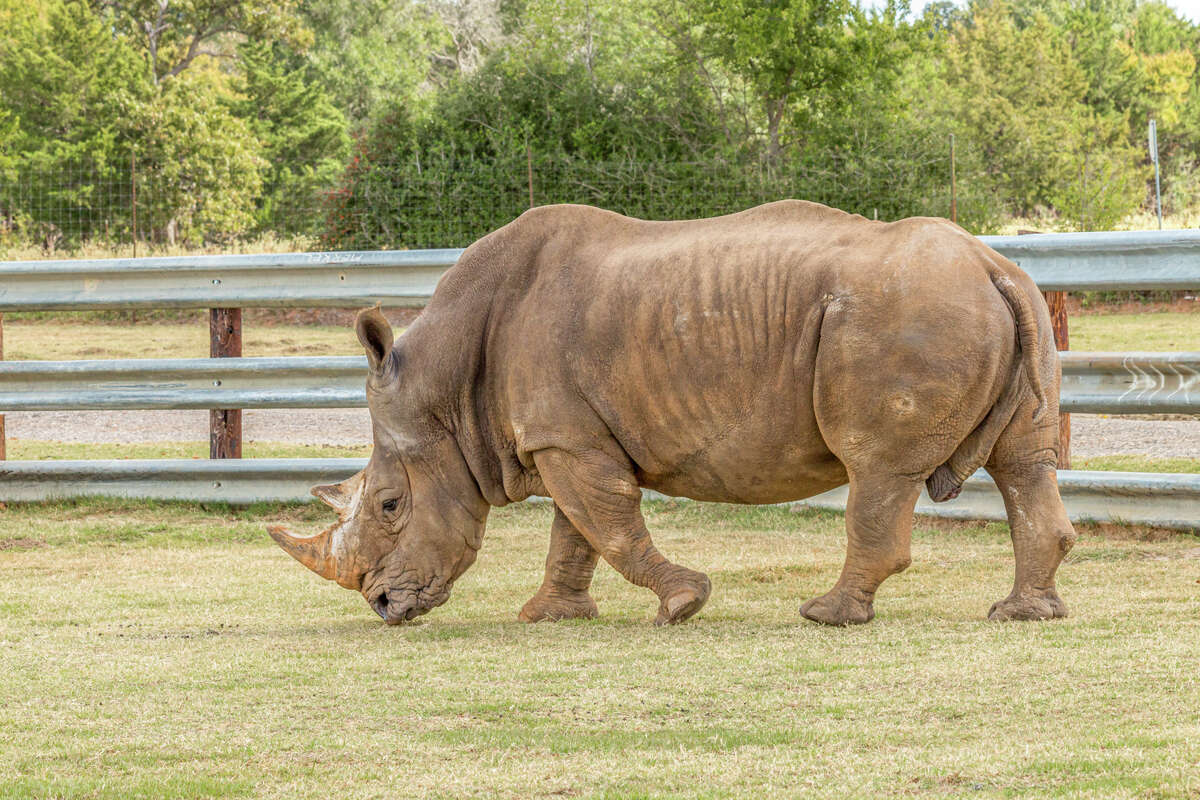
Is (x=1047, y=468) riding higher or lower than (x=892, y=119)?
lower

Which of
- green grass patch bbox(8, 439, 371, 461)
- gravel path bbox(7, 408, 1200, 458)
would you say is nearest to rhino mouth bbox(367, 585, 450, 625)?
green grass patch bbox(8, 439, 371, 461)

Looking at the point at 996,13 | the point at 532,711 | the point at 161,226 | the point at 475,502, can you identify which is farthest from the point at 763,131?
the point at 996,13

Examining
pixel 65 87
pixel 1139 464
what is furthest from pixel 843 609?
pixel 65 87

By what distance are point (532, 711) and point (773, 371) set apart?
193 cm

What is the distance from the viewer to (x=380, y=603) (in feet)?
21.4

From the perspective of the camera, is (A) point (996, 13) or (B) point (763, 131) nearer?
(B) point (763, 131)

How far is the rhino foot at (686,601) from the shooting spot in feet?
19.8

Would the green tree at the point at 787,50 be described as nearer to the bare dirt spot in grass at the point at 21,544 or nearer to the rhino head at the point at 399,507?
the bare dirt spot in grass at the point at 21,544

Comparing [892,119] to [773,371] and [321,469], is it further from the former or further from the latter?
[773,371]

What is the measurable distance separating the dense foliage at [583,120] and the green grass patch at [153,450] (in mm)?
4911

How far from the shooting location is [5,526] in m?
8.96

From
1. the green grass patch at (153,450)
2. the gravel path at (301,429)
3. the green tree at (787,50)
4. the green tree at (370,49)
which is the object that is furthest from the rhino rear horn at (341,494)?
the green tree at (370,49)

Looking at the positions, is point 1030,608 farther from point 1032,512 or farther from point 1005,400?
point 1005,400

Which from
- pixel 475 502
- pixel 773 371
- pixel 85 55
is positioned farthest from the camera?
pixel 85 55
